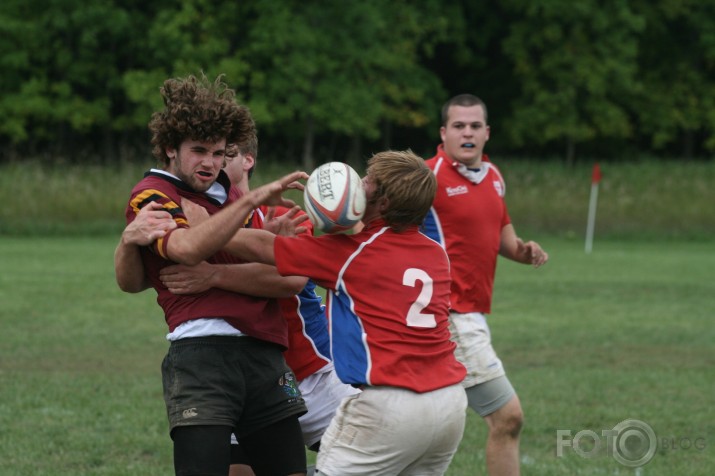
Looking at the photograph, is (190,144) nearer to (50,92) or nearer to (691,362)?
(691,362)

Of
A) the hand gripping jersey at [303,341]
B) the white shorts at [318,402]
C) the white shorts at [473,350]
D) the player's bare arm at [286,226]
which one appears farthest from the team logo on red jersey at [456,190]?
the player's bare arm at [286,226]

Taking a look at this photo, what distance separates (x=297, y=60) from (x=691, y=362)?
1076 inches

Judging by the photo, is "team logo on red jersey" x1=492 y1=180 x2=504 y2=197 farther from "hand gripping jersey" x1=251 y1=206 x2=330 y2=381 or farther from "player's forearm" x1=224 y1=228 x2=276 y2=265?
"player's forearm" x1=224 y1=228 x2=276 y2=265

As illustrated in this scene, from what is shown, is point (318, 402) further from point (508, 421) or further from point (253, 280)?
point (508, 421)

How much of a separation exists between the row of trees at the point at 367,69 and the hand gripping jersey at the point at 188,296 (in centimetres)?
3175

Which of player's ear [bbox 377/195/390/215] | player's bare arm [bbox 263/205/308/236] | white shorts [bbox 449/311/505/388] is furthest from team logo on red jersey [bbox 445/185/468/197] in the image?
player's ear [bbox 377/195/390/215]

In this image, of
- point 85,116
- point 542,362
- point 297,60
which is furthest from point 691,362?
point 85,116

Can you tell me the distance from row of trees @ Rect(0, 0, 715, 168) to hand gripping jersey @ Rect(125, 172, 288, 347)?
1250 inches

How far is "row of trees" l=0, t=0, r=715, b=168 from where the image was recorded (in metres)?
38.0

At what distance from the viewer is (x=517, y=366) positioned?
36.8ft

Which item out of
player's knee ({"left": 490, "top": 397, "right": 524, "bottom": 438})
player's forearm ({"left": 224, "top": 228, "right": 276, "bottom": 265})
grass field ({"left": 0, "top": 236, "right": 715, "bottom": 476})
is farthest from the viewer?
grass field ({"left": 0, "top": 236, "right": 715, "bottom": 476})

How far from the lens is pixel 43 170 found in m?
29.3

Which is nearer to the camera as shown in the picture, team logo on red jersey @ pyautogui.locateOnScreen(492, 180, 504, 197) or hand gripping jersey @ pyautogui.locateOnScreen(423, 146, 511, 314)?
hand gripping jersey @ pyautogui.locateOnScreen(423, 146, 511, 314)

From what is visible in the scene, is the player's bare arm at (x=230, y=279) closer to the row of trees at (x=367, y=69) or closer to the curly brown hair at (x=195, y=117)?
the curly brown hair at (x=195, y=117)
